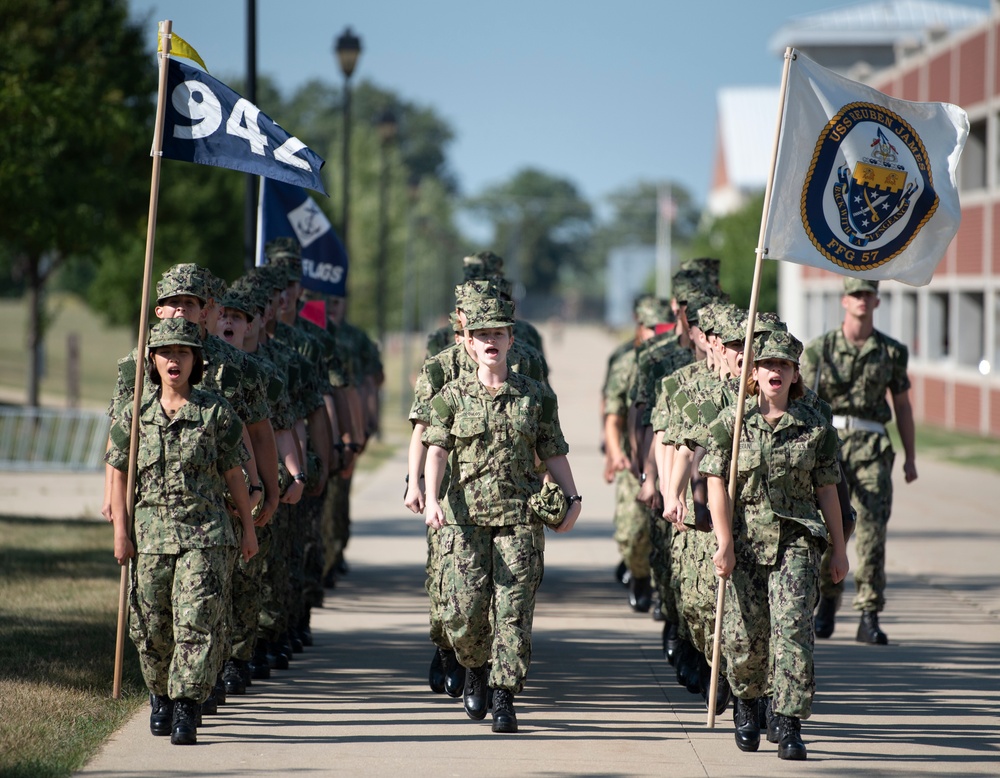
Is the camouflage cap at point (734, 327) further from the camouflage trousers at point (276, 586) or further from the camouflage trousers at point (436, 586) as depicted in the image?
the camouflage trousers at point (276, 586)

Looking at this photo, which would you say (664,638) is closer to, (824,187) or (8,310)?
(824,187)

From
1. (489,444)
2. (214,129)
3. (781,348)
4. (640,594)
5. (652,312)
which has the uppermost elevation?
(214,129)

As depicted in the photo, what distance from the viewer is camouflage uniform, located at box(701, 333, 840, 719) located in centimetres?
661

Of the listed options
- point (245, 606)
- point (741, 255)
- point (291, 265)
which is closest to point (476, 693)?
point (245, 606)

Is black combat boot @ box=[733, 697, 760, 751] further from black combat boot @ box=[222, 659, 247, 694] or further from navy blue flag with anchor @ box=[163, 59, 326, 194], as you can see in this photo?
navy blue flag with anchor @ box=[163, 59, 326, 194]

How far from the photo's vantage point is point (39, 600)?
10.1 metres

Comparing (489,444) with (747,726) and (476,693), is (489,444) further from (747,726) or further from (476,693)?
(747,726)

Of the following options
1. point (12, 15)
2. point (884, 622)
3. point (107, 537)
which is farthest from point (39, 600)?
point (12, 15)

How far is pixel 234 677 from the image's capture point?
785 centimetres

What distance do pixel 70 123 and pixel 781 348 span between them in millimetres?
9026

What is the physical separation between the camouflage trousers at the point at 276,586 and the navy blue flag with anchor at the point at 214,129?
6.43ft

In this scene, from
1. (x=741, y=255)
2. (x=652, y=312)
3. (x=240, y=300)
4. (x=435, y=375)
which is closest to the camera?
(x=435, y=375)

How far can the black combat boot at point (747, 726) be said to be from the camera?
671cm

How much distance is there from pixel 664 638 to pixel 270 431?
3.12 meters
